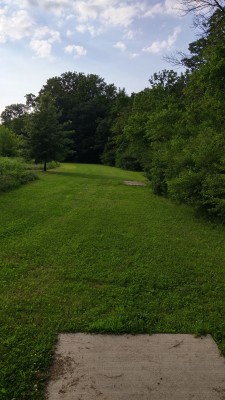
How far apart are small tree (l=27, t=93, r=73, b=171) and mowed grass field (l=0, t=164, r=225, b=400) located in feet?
44.6

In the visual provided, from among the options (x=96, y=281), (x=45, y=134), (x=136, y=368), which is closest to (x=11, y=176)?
(x=45, y=134)

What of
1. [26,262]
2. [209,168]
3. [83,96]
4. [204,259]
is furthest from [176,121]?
[83,96]

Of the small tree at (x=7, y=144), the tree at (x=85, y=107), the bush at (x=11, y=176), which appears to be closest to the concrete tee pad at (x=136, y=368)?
the bush at (x=11, y=176)

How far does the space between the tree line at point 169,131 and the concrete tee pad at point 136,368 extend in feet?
17.1

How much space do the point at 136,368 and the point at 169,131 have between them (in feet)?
45.0

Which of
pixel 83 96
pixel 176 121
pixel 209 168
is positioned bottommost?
pixel 209 168

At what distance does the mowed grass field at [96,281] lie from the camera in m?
3.41

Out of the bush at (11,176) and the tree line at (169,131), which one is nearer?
the tree line at (169,131)

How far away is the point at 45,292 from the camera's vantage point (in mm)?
4449

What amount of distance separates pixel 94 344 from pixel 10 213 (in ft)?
20.8

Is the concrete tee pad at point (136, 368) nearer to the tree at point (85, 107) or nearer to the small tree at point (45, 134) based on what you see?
the small tree at point (45, 134)

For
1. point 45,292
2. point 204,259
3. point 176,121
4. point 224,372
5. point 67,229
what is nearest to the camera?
point 224,372

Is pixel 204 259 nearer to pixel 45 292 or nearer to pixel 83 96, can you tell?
pixel 45 292

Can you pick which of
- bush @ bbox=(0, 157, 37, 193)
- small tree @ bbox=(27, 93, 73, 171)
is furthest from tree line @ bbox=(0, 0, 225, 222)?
bush @ bbox=(0, 157, 37, 193)
